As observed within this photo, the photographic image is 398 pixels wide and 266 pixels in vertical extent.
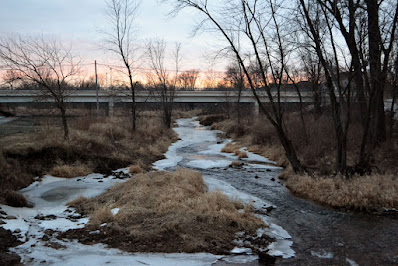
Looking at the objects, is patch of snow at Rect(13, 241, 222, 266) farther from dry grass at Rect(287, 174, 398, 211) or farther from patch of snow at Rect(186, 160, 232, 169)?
patch of snow at Rect(186, 160, 232, 169)

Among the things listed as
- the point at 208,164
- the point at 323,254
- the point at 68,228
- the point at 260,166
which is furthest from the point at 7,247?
the point at 260,166

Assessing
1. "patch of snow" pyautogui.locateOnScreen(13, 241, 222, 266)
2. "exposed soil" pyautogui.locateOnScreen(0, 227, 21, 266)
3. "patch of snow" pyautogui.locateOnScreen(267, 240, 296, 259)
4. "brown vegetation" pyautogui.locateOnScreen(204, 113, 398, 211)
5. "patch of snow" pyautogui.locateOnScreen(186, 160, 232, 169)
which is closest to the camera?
"exposed soil" pyautogui.locateOnScreen(0, 227, 21, 266)

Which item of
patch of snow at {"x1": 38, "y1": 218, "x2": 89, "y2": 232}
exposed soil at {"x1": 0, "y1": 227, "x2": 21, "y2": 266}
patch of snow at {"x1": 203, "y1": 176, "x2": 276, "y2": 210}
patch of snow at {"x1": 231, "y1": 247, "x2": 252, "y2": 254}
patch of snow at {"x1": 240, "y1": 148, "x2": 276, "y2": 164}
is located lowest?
patch of snow at {"x1": 240, "y1": 148, "x2": 276, "y2": 164}

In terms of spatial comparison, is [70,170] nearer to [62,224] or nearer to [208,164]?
[62,224]

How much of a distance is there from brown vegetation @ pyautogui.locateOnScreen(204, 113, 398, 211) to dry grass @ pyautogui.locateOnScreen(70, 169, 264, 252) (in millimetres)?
2920

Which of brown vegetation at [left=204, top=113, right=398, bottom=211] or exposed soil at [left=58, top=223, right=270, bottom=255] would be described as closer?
exposed soil at [left=58, top=223, right=270, bottom=255]

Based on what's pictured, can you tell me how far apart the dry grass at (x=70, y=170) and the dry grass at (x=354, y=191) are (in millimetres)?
7836

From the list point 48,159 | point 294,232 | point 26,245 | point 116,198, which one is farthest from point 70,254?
point 48,159

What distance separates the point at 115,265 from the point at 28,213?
12.3 ft

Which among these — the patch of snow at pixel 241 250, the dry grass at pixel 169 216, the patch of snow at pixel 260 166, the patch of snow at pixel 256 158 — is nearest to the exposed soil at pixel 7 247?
the dry grass at pixel 169 216

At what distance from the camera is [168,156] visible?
712 inches

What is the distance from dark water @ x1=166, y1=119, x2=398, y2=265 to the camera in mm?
5703

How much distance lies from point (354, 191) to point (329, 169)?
3.25 metres

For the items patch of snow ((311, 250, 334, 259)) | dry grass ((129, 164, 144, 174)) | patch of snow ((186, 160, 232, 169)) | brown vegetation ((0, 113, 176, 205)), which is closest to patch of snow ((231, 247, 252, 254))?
patch of snow ((311, 250, 334, 259))
